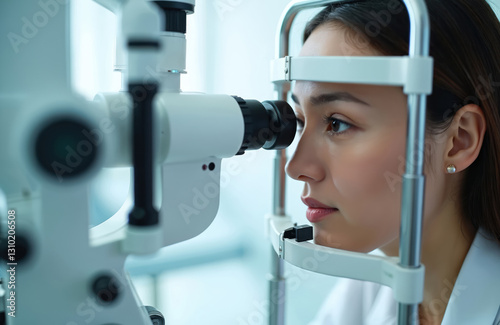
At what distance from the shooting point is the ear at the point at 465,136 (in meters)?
0.79

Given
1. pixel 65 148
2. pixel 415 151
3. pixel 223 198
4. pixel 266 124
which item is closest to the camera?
pixel 65 148

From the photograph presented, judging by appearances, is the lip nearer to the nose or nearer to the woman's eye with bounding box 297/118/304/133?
the nose

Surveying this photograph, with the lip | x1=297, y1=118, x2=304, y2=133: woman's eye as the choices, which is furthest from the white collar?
x1=297, y1=118, x2=304, y2=133: woman's eye

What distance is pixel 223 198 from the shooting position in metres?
2.29

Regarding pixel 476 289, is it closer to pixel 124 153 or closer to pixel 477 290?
pixel 477 290

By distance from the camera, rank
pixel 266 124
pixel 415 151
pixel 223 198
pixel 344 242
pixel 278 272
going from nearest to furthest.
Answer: pixel 415 151 < pixel 266 124 < pixel 344 242 < pixel 278 272 < pixel 223 198

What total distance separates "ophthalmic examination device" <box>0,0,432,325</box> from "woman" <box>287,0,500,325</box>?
111 millimetres

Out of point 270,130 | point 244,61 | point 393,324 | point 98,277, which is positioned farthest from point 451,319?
point 244,61

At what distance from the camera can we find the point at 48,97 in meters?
0.45

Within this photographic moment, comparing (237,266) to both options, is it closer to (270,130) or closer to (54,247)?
(270,130)

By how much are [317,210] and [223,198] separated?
1480mm

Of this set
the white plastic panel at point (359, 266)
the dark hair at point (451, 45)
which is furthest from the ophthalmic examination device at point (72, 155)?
the dark hair at point (451, 45)

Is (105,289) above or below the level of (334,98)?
below

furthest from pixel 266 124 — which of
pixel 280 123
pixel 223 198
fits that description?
pixel 223 198
